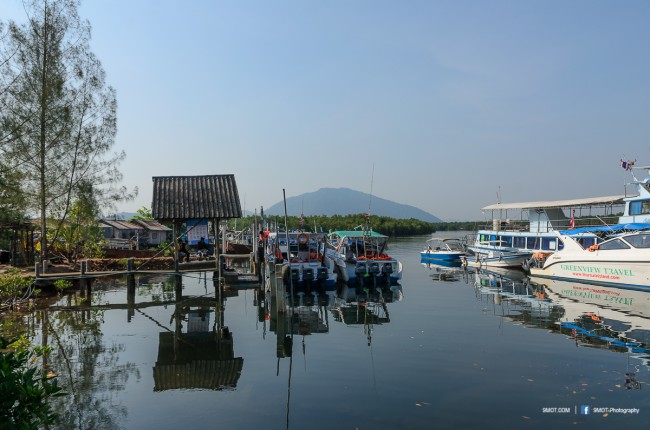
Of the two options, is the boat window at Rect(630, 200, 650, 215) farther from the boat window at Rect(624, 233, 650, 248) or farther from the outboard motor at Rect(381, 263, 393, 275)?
the outboard motor at Rect(381, 263, 393, 275)

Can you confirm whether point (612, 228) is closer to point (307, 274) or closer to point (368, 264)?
point (368, 264)

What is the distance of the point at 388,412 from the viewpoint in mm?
8789

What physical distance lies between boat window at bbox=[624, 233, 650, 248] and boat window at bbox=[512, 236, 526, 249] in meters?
13.4

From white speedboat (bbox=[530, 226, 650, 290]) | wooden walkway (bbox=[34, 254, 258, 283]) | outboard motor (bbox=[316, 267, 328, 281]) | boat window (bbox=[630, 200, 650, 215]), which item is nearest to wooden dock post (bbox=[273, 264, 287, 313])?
wooden walkway (bbox=[34, 254, 258, 283])

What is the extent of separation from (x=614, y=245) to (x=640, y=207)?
23.1 ft

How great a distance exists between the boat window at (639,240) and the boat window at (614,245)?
282 mm

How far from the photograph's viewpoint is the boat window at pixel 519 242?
3744 centimetres

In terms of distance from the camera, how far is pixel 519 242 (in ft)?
125

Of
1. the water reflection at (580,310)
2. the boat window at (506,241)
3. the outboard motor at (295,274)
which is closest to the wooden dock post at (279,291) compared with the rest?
the outboard motor at (295,274)

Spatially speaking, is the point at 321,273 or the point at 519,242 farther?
the point at 519,242

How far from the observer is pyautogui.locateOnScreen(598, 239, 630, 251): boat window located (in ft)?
79.4

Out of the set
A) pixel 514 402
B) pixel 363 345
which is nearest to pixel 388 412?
pixel 514 402

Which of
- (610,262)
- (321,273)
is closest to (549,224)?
(610,262)

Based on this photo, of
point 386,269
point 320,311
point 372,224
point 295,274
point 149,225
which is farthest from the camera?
point 372,224
